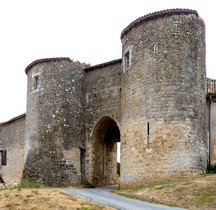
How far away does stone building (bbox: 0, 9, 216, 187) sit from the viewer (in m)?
19.0

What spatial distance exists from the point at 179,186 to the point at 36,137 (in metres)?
10.5

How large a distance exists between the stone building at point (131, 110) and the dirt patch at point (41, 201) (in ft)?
17.0

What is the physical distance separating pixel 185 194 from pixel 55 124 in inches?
420

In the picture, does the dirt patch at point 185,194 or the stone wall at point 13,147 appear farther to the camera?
the stone wall at point 13,147

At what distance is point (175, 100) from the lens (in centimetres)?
1906

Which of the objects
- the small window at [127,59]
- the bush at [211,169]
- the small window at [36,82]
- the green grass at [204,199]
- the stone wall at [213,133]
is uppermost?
the small window at [127,59]

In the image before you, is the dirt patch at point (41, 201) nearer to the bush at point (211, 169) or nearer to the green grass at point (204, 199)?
the green grass at point (204, 199)

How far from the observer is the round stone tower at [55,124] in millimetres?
23002

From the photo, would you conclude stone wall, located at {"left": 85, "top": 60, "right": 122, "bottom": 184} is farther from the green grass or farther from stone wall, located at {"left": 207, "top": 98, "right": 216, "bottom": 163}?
the green grass

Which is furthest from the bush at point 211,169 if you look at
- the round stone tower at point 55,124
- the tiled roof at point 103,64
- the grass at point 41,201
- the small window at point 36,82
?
the small window at point 36,82

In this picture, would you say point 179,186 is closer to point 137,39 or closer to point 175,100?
point 175,100

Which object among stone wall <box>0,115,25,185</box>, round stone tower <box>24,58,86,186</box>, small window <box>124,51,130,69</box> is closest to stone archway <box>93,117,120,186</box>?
round stone tower <box>24,58,86,186</box>

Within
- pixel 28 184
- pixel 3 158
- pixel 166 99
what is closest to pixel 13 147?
pixel 3 158

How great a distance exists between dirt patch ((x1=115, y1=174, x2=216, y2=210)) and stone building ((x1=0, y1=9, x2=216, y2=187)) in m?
2.14
